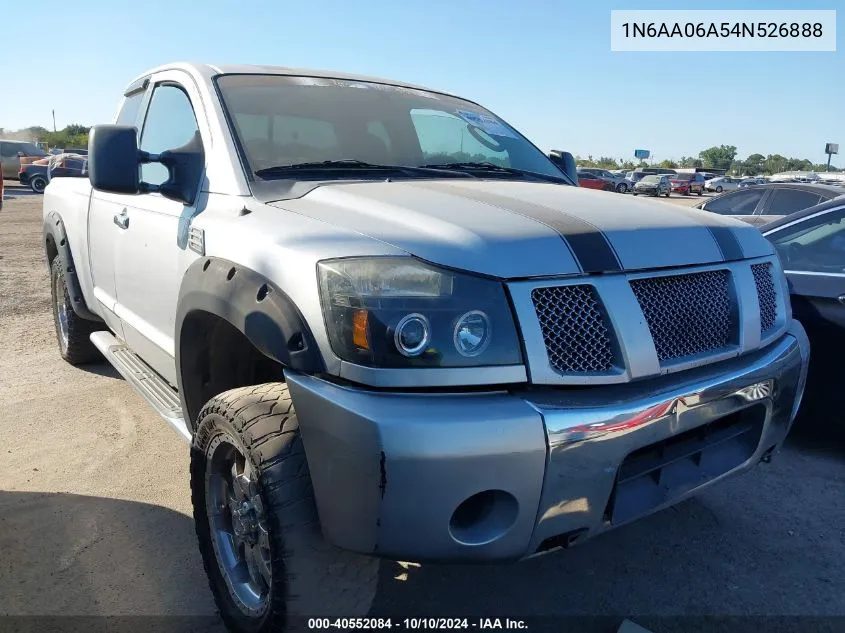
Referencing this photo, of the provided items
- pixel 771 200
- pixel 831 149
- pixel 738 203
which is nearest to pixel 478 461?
pixel 771 200

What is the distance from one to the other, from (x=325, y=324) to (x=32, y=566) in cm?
175

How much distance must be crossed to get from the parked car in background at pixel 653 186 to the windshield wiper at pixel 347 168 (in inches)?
1458

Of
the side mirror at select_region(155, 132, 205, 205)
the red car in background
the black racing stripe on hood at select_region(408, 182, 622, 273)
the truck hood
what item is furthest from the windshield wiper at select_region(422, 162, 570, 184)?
the red car in background

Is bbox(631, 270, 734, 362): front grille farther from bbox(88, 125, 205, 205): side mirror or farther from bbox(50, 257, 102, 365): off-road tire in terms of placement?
bbox(50, 257, 102, 365): off-road tire

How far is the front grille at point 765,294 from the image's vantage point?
8.26 ft

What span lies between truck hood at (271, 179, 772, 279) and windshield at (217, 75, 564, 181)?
1.31 ft

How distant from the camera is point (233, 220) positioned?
237cm

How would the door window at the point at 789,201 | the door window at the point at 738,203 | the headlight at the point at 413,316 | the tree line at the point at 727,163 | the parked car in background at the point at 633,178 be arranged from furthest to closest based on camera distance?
the tree line at the point at 727,163 < the parked car in background at the point at 633,178 < the door window at the point at 738,203 < the door window at the point at 789,201 < the headlight at the point at 413,316

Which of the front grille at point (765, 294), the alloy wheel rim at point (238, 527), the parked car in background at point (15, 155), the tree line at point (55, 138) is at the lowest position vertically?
the alloy wheel rim at point (238, 527)

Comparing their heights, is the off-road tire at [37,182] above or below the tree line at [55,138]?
below

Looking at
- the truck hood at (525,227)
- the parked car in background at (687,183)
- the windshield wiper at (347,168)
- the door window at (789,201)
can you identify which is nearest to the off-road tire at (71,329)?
the windshield wiper at (347,168)

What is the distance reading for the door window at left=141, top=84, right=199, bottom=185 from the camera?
121 inches

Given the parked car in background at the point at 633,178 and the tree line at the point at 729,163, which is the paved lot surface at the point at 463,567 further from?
the tree line at the point at 729,163

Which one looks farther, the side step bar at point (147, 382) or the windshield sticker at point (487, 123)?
A: the windshield sticker at point (487, 123)
